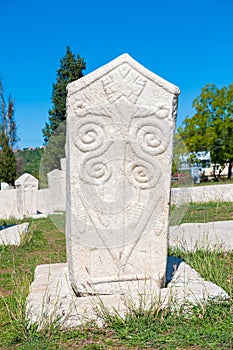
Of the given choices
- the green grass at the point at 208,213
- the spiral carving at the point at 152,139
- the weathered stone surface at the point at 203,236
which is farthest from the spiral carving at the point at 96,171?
the green grass at the point at 208,213

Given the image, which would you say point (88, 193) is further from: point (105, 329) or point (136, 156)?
point (105, 329)

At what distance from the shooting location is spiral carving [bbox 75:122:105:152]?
153 inches

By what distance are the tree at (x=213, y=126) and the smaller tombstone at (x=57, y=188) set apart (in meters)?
28.5

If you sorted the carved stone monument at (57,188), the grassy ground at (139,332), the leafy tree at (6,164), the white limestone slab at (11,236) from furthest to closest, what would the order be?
the leafy tree at (6,164)
the white limestone slab at (11,236)
the carved stone monument at (57,188)
the grassy ground at (139,332)

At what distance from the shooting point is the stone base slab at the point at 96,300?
3.26 metres

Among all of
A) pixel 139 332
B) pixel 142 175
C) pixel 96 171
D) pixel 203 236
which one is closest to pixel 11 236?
pixel 203 236

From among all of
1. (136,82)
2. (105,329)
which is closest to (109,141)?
(136,82)

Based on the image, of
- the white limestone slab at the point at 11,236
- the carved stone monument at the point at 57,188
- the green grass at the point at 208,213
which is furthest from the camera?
the green grass at the point at 208,213

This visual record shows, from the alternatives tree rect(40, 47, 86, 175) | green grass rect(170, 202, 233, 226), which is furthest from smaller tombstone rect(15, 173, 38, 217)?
tree rect(40, 47, 86, 175)

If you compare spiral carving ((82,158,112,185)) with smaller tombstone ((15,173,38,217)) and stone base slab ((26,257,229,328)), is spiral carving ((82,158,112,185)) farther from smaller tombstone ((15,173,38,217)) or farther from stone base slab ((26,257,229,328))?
smaller tombstone ((15,173,38,217))

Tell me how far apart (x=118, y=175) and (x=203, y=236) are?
3.34 meters

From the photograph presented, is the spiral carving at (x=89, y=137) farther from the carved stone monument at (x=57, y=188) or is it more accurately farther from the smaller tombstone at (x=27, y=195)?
the smaller tombstone at (x=27, y=195)

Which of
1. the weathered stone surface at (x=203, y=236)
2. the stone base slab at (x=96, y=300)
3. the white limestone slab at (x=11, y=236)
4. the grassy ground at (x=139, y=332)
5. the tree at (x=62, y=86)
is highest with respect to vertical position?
the tree at (x=62, y=86)

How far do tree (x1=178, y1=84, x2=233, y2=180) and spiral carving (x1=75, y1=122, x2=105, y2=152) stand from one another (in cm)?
2902
